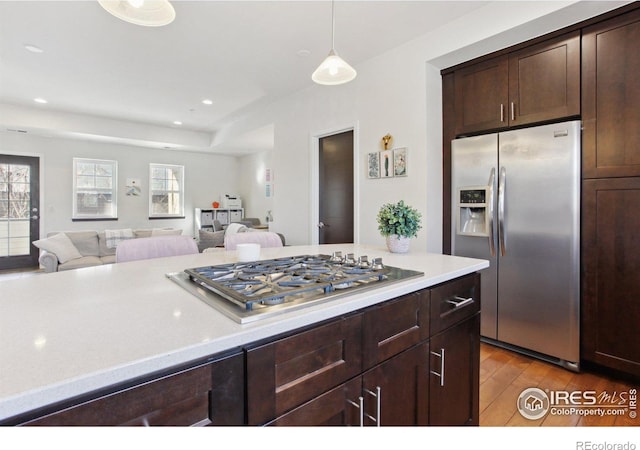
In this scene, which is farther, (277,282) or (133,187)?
(133,187)

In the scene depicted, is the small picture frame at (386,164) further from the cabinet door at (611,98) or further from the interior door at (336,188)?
the cabinet door at (611,98)

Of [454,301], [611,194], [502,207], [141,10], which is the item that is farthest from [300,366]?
[611,194]

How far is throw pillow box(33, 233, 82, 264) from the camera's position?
4.16m

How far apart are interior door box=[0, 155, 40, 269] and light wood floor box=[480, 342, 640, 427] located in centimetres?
753

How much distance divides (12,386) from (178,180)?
7.61 m

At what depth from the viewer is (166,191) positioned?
7.31 meters

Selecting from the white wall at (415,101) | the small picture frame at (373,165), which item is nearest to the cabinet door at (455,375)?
the white wall at (415,101)

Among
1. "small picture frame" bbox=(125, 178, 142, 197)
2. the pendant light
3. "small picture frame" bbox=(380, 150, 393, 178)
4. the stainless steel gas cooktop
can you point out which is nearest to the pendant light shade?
the pendant light

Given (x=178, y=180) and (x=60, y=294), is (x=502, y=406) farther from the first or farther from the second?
(x=178, y=180)

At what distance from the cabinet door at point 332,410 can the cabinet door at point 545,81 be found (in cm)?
241

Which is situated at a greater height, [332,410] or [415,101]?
[415,101]

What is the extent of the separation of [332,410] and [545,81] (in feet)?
8.72

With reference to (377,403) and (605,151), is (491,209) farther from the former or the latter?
(377,403)

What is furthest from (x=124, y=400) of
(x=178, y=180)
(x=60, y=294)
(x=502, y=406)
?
(x=178, y=180)
